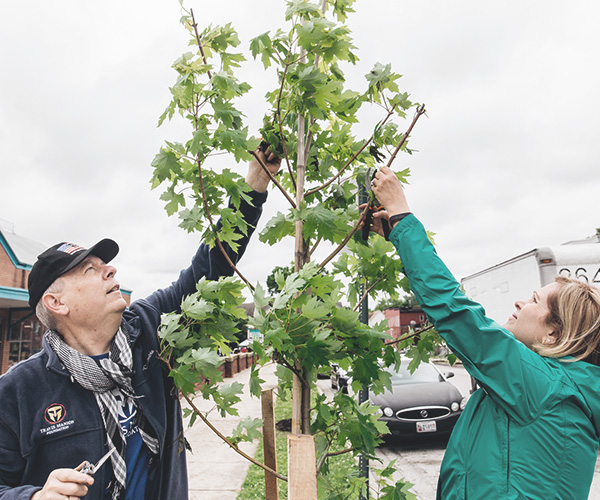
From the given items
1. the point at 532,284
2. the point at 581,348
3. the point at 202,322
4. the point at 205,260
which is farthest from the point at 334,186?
the point at 532,284

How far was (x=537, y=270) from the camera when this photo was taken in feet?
24.4

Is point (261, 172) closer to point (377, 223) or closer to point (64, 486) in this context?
point (377, 223)

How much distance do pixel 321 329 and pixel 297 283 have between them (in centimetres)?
26

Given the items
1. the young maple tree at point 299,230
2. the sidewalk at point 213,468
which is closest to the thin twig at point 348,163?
the young maple tree at point 299,230

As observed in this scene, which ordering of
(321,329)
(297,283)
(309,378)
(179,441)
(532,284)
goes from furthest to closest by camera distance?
(532,284) → (179,441) → (309,378) → (321,329) → (297,283)

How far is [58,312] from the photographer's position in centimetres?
197

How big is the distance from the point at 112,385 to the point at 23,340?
786 inches

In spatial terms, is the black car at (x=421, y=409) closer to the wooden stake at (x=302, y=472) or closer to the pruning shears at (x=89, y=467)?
the wooden stake at (x=302, y=472)

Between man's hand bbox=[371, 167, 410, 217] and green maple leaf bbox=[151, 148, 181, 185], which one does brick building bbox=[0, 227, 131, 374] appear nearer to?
green maple leaf bbox=[151, 148, 181, 185]

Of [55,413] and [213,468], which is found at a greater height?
[55,413]

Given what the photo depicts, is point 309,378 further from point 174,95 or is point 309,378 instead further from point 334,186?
point 174,95

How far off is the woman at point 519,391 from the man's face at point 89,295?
4.28 ft

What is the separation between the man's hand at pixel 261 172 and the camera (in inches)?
86.4

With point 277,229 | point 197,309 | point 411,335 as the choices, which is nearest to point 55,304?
point 197,309
